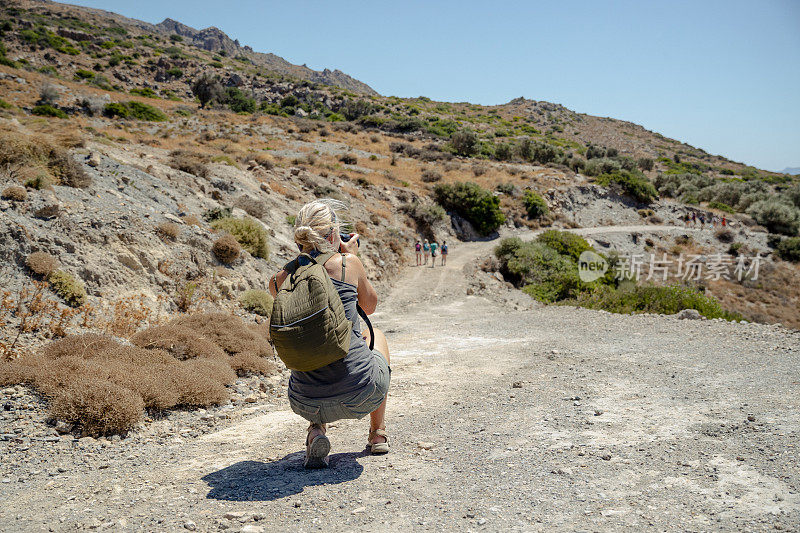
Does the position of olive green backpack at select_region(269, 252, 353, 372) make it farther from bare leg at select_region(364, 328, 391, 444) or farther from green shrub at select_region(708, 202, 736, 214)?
green shrub at select_region(708, 202, 736, 214)

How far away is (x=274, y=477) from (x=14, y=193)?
9455mm

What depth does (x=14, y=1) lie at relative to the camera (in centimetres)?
8556

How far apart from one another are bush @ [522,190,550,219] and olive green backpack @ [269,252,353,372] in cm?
3747

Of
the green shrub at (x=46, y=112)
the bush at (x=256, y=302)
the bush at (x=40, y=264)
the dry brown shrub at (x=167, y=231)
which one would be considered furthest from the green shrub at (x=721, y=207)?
the green shrub at (x=46, y=112)

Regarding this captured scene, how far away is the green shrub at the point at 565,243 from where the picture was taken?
28312 millimetres

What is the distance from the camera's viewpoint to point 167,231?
39.3ft

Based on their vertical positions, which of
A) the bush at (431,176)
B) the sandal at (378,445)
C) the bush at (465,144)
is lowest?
the sandal at (378,445)

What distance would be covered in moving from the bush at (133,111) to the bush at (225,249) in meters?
30.4

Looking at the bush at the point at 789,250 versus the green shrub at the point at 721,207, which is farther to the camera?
the green shrub at the point at 721,207

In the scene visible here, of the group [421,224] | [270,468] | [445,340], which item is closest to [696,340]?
[445,340]

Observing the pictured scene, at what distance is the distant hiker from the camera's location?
3.04m

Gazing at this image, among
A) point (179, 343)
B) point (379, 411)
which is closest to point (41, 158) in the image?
point (179, 343)

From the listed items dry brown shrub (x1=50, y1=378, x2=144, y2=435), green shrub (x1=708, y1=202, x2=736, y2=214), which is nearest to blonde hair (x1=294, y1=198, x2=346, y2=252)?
dry brown shrub (x1=50, y1=378, x2=144, y2=435)

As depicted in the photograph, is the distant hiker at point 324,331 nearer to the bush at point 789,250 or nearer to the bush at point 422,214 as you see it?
the bush at point 422,214
